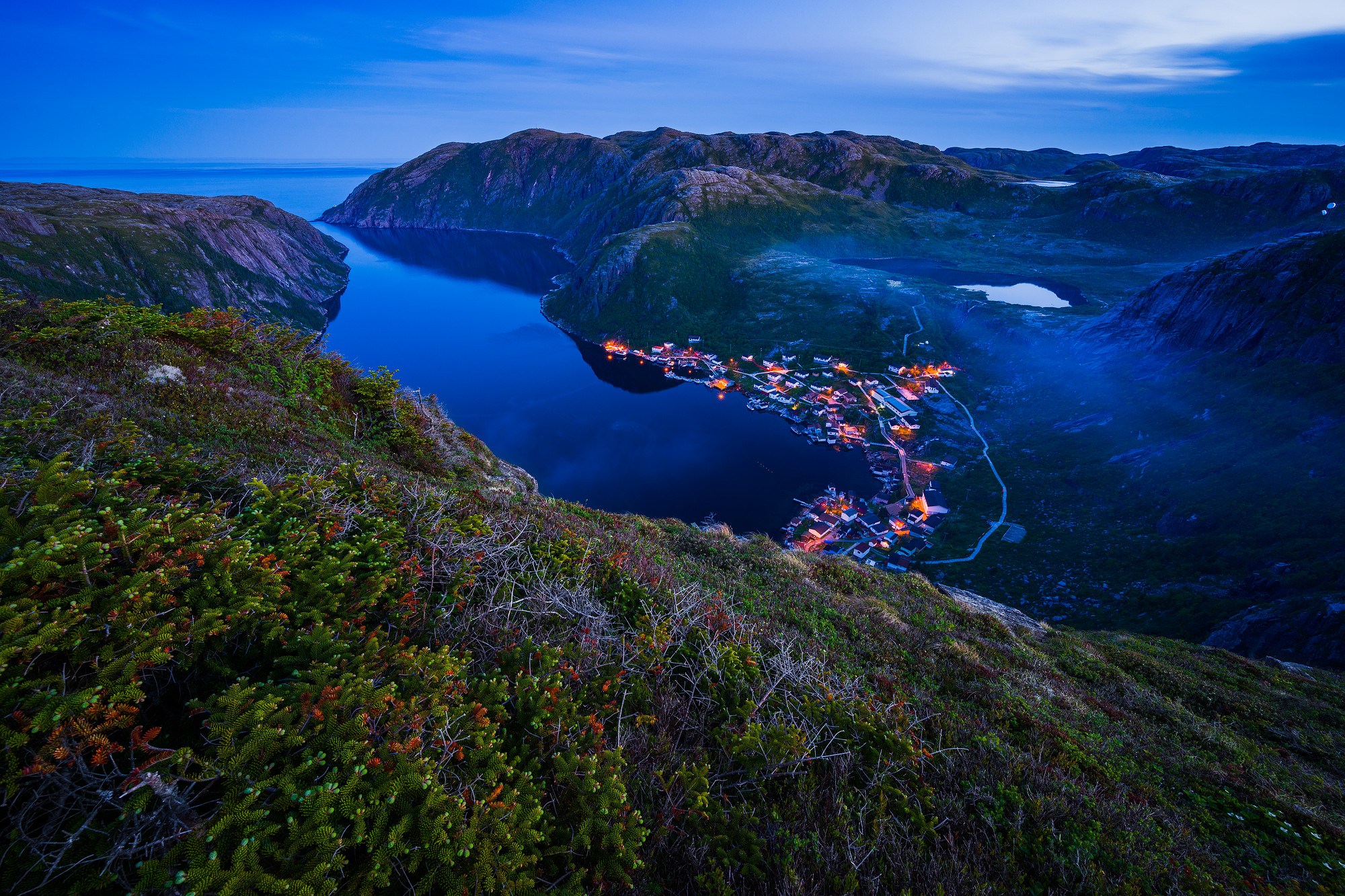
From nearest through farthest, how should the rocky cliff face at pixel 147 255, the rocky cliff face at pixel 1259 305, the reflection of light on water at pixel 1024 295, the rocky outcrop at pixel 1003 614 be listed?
1. the rocky outcrop at pixel 1003 614
2. the rocky cliff face at pixel 1259 305
3. the rocky cliff face at pixel 147 255
4. the reflection of light on water at pixel 1024 295

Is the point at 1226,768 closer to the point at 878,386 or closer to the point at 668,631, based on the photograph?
the point at 668,631

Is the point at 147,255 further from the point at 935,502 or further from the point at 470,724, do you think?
the point at 935,502

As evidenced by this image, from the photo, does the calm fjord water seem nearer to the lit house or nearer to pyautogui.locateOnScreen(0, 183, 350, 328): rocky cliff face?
the lit house

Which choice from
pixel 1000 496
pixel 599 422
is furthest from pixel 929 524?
pixel 599 422

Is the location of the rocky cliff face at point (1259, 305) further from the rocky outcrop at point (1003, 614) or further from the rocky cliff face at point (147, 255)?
the rocky cliff face at point (147, 255)

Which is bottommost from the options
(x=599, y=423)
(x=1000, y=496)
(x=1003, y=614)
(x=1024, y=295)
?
(x=1000, y=496)

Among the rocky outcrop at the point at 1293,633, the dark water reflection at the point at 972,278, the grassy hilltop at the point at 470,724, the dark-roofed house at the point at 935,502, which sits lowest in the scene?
the dark-roofed house at the point at 935,502

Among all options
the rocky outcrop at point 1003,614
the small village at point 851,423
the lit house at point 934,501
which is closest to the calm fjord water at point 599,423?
the small village at point 851,423

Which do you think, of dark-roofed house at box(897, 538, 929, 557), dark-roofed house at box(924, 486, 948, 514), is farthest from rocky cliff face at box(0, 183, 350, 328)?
dark-roofed house at box(924, 486, 948, 514)
